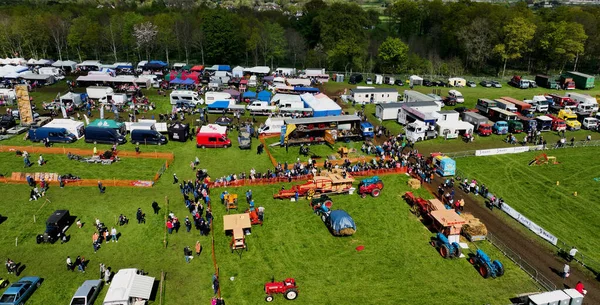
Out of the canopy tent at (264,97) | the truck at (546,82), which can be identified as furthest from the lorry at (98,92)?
the truck at (546,82)

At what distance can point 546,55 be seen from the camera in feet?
252

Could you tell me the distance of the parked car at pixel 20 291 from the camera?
20.0 metres

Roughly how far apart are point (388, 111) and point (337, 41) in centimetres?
3441

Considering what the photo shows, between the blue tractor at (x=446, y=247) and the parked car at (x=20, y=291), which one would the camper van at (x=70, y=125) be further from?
the blue tractor at (x=446, y=247)

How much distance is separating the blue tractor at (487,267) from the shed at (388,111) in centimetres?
2792

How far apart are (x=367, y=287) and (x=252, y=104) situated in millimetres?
33355

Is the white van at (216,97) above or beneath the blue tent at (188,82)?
beneath

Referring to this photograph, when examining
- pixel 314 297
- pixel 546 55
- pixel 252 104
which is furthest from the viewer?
pixel 546 55

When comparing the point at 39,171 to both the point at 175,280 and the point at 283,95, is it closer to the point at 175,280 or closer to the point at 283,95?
the point at 175,280

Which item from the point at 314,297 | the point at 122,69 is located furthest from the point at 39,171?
the point at 122,69

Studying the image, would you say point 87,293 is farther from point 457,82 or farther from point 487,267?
point 457,82

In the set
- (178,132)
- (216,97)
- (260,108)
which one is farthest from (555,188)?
(216,97)

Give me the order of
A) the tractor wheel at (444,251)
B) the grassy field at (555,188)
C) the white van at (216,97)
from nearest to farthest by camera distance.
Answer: the tractor wheel at (444,251), the grassy field at (555,188), the white van at (216,97)

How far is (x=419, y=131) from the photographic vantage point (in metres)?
43.0
